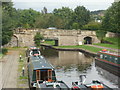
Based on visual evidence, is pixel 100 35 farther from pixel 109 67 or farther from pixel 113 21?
pixel 109 67

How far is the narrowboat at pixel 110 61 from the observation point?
33469 millimetres

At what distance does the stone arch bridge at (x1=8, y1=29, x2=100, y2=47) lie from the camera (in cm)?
6599

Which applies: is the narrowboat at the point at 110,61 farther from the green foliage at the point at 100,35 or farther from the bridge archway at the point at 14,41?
the green foliage at the point at 100,35

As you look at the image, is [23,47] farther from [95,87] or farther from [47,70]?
[95,87]

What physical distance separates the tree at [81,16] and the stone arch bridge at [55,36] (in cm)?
2869

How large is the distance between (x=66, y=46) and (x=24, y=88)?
45.6 m

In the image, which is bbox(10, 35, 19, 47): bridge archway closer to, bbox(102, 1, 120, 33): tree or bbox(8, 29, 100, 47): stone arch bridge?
bbox(8, 29, 100, 47): stone arch bridge

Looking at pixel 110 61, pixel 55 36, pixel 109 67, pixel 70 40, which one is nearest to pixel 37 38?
pixel 55 36

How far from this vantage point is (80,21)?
3939 inches

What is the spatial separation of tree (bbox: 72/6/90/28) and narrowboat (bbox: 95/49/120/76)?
60.4m

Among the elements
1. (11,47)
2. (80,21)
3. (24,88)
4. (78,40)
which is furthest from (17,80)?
(80,21)

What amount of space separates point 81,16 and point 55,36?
33.5m

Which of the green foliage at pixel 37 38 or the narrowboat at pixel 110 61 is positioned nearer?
the narrowboat at pixel 110 61

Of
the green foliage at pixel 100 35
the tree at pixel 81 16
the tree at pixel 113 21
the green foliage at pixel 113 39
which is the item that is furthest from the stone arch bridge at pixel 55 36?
the tree at pixel 81 16
